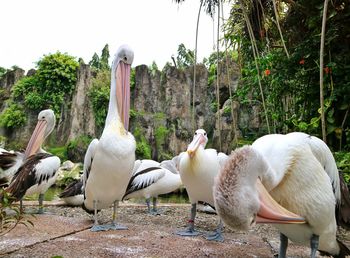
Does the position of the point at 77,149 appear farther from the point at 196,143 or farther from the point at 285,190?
the point at 285,190

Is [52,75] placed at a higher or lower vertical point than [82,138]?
higher

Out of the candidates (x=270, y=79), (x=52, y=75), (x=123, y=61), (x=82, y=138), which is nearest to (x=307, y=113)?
(x=270, y=79)

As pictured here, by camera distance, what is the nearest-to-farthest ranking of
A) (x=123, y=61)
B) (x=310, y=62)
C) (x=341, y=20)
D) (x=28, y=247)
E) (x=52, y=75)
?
(x=28, y=247)
(x=123, y=61)
(x=341, y=20)
(x=310, y=62)
(x=52, y=75)

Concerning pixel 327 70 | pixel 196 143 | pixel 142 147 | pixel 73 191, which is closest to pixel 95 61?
pixel 142 147

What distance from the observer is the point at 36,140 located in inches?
273

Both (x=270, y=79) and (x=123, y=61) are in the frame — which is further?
(x=270, y=79)

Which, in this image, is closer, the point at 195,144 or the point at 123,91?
the point at 195,144

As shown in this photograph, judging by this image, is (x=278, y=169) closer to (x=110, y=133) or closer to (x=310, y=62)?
(x=110, y=133)

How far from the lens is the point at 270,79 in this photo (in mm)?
7930

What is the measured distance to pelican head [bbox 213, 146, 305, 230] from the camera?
6.85ft

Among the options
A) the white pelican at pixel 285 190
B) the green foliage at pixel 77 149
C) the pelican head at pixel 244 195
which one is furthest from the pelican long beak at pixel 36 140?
the green foliage at pixel 77 149

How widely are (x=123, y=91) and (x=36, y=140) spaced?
2.60 meters

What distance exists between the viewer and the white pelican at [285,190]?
6.98ft

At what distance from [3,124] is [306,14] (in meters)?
18.8
